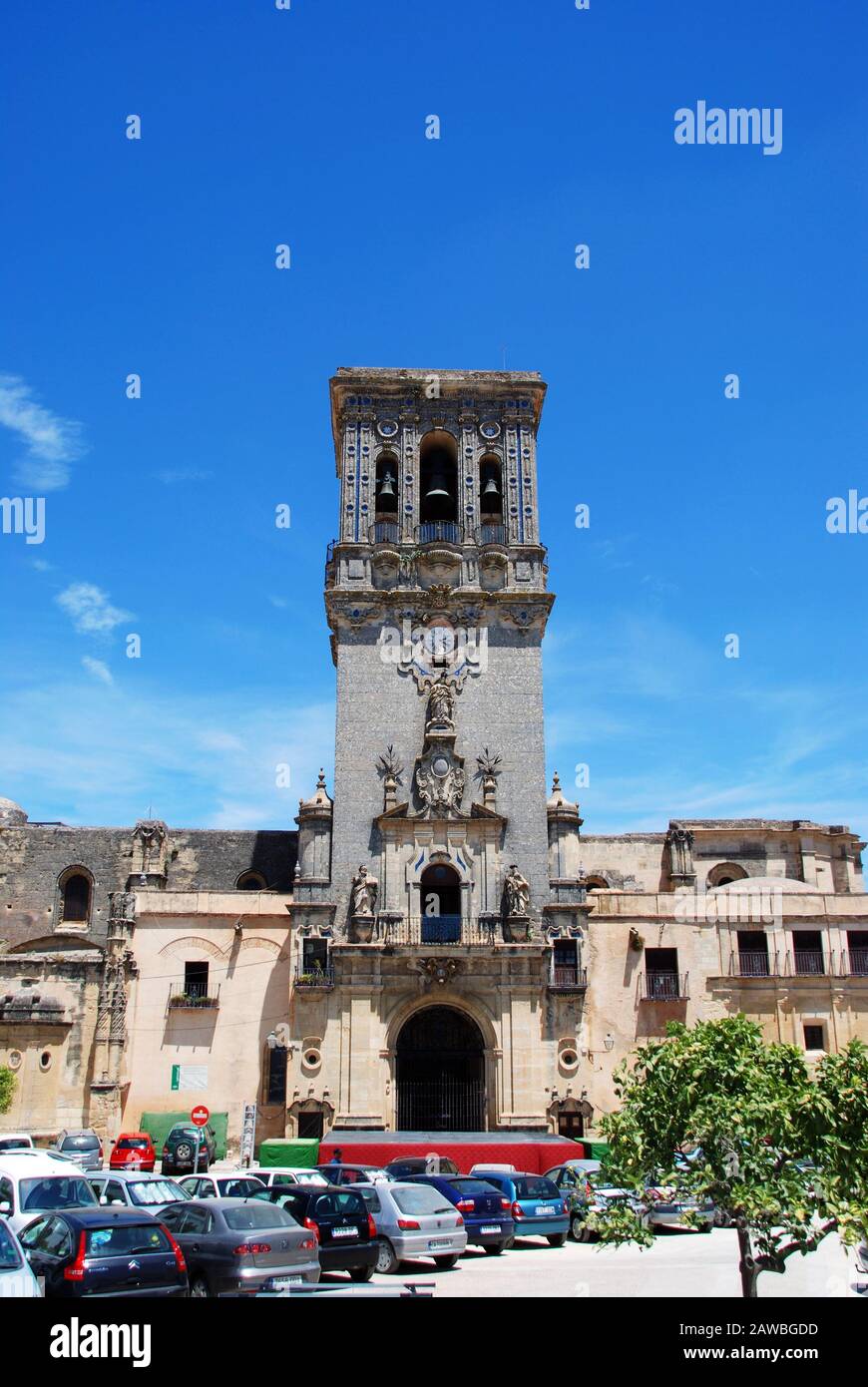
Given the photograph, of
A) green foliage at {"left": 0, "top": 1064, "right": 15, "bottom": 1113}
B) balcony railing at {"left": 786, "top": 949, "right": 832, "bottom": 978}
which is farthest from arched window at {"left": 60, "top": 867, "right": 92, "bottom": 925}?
balcony railing at {"left": 786, "top": 949, "right": 832, "bottom": 978}

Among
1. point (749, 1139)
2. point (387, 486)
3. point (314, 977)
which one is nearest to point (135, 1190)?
point (749, 1139)

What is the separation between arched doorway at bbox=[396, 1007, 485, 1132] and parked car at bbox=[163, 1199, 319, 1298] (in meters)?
20.0

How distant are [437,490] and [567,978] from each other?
1734 centimetres

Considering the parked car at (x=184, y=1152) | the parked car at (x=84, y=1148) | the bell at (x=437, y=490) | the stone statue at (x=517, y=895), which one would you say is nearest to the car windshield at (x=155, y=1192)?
the parked car at (x=184, y=1152)

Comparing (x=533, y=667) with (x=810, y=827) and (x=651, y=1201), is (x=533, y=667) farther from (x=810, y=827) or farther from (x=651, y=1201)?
(x=651, y=1201)

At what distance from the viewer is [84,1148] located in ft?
98.1

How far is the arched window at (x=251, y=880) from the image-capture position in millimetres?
41094

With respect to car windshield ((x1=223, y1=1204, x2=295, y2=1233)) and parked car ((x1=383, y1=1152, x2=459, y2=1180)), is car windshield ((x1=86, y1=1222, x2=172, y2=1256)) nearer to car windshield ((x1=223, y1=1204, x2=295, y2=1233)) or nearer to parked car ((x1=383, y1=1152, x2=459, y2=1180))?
car windshield ((x1=223, y1=1204, x2=295, y2=1233))

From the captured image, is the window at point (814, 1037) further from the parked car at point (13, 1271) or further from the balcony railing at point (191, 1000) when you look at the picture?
the parked car at point (13, 1271)

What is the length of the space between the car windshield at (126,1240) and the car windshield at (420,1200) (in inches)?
196

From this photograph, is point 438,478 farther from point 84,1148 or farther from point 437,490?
point 84,1148

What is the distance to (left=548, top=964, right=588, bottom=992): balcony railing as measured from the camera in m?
34.7

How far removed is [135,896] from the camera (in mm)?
36188

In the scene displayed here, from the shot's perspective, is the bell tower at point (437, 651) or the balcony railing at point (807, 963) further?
the balcony railing at point (807, 963)
